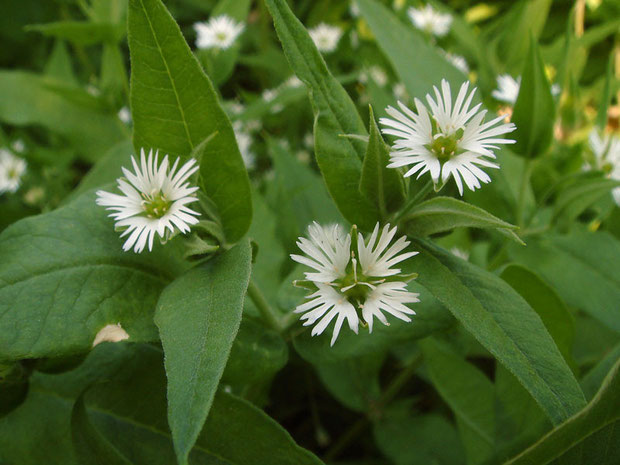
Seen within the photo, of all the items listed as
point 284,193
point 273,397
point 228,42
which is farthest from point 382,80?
point 273,397

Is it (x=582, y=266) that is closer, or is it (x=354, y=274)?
(x=354, y=274)

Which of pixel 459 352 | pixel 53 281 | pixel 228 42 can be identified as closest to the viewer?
pixel 53 281

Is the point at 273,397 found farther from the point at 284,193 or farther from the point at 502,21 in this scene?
the point at 502,21

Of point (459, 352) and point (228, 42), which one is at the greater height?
point (228, 42)

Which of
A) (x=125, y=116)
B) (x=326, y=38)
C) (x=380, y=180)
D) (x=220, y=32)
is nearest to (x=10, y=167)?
(x=125, y=116)

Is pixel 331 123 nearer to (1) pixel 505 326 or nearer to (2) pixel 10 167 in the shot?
(1) pixel 505 326

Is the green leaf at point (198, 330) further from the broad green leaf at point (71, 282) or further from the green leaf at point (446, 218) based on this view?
the green leaf at point (446, 218)

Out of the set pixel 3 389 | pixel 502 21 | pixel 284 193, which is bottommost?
pixel 3 389
